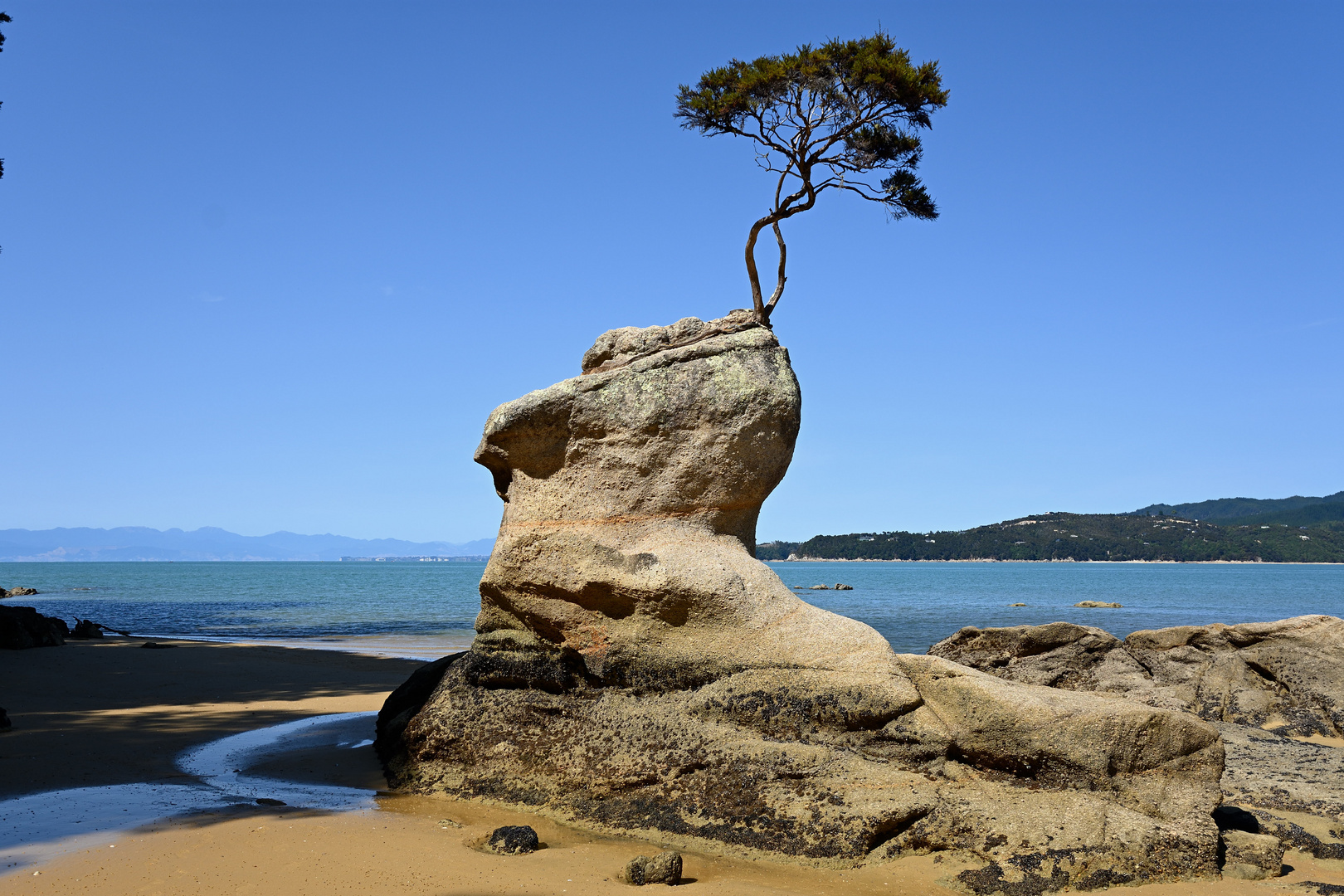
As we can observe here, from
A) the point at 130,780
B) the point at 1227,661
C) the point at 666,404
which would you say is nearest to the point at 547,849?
the point at 666,404

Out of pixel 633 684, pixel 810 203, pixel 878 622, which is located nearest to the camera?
pixel 633 684

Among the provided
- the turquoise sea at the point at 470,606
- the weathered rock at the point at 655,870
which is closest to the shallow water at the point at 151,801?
the weathered rock at the point at 655,870

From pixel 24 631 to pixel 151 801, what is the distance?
1211 centimetres

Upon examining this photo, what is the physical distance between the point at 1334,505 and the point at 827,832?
219m

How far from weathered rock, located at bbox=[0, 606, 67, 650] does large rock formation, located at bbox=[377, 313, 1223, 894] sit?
1141 centimetres

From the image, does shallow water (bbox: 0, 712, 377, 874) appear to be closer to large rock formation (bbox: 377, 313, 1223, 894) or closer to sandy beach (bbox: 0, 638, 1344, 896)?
sandy beach (bbox: 0, 638, 1344, 896)

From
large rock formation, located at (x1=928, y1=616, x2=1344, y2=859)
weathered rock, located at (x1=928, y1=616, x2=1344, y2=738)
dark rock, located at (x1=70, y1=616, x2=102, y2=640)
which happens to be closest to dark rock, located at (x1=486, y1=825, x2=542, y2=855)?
large rock formation, located at (x1=928, y1=616, x2=1344, y2=859)

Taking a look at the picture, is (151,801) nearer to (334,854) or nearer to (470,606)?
(334,854)

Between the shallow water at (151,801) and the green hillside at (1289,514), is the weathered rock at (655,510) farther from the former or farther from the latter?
the green hillside at (1289,514)

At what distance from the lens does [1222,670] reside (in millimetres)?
11180

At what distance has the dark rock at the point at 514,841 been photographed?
528cm

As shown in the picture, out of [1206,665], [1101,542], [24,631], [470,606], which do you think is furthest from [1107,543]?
[24,631]

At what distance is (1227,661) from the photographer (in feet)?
37.0

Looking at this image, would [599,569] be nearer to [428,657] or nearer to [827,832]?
[827,832]
